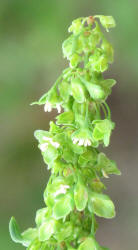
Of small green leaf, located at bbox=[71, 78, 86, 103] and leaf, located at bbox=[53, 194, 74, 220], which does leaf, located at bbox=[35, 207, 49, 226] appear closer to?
leaf, located at bbox=[53, 194, 74, 220]

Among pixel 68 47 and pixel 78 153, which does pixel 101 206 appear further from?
pixel 68 47

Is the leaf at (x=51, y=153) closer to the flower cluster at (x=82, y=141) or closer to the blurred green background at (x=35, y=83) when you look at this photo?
the flower cluster at (x=82, y=141)

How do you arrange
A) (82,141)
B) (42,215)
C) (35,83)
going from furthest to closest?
1. (35,83)
2. (42,215)
3. (82,141)

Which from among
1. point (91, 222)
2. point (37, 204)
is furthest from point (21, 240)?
point (37, 204)

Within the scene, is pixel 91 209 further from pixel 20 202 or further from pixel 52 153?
pixel 20 202

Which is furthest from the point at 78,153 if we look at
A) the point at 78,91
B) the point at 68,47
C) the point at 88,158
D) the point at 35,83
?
the point at 35,83

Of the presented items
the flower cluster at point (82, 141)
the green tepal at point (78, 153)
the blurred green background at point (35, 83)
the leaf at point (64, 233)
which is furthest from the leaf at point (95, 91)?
the blurred green background at point (35, 83)

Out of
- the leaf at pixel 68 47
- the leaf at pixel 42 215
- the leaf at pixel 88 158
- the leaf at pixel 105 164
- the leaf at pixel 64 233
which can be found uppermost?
the leaf at pixel 68 47

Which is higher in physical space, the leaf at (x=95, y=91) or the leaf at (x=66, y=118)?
the leaf at (x=95, y=91)
